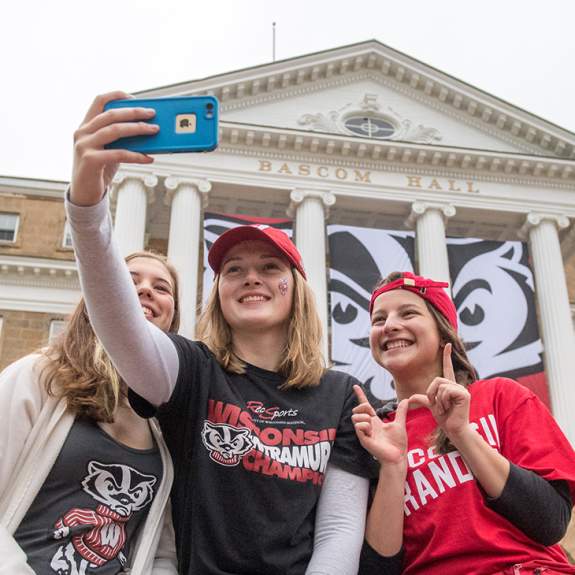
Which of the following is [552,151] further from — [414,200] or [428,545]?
[428,545]

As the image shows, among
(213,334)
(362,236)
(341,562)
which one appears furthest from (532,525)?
(362,236)

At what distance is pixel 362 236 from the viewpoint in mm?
18141

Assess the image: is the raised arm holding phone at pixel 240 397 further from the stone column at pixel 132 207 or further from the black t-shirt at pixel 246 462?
the stone column at pixel 132 207

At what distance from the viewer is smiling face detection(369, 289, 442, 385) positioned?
3.13 meters

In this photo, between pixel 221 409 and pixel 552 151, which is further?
pixel 552 151

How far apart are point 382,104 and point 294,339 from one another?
21.9 metres

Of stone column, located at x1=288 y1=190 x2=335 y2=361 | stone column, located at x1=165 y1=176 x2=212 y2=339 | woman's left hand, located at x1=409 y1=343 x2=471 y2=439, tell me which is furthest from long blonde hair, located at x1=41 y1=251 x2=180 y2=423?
stone column, located at x1=288 y1=190 x2=335 y2=361

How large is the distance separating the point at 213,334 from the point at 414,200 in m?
19.0

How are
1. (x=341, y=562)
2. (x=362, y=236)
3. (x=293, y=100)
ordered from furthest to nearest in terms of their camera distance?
(x=293, y=100), (x=362, y=236), (x=341, y=562)

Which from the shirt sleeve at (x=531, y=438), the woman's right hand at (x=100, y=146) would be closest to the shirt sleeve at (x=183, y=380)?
the woman's right hand at (x=100, y=146)

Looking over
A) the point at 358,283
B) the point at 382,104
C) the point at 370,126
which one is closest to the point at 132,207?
the point at 358,283

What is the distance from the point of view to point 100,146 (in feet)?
6.05

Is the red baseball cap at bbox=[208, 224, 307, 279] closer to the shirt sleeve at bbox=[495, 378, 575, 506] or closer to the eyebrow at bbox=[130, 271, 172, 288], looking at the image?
the eyebrow at bbox=[130, 271, 172, 288]

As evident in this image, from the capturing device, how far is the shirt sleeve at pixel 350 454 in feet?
8.28
